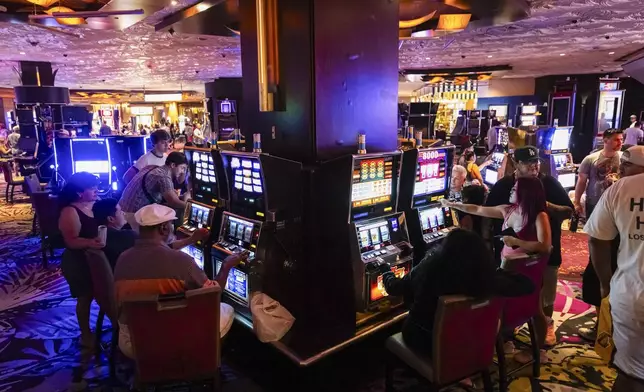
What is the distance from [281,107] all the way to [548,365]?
112 inches

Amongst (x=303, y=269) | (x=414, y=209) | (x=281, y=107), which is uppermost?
(x=281, y=107)

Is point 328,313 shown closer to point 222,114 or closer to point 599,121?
point 222,114

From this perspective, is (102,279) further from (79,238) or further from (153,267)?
(153,267)

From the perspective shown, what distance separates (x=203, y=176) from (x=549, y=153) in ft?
19.9

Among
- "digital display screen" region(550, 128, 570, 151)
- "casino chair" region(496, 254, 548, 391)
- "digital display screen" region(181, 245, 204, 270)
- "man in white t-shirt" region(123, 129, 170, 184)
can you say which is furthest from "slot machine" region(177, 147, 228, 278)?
"digital display screen" region(550, 128, 570, 151)

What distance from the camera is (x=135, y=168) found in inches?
222

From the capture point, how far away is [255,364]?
3.48m

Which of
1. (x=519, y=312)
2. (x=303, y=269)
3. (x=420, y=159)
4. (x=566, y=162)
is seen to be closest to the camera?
(x=519, y=312)

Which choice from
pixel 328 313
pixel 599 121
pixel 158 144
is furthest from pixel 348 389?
pixel 599 121

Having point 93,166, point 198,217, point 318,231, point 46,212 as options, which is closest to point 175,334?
point 318,231

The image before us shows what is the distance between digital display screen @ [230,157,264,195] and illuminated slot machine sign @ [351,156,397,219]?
27.7 inches

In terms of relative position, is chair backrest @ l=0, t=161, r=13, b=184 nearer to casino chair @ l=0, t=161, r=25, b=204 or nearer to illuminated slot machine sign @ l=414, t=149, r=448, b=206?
casino chair @ l=0, t=161, r=25, b=204

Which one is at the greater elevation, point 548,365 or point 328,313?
Answer: point 328,313

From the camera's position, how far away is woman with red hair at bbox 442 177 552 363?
124 inches
